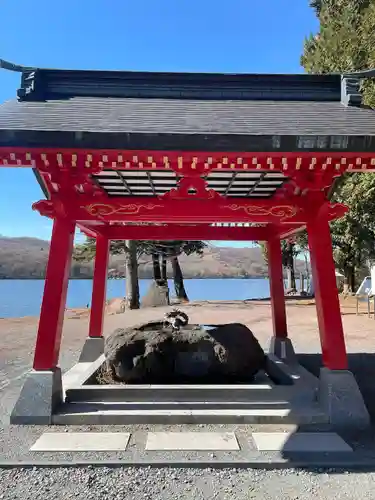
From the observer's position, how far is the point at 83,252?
71.8ft

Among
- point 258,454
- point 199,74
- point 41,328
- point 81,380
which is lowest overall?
point 258,454

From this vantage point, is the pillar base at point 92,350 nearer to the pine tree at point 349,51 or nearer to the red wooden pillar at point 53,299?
the red wooden pillar at point 53,299

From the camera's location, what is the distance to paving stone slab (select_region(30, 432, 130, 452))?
4188 mm

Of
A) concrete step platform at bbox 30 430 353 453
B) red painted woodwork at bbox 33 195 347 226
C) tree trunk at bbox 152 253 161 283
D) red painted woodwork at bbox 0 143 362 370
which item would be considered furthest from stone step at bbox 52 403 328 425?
tree trunk at bbox 152 253 161 283

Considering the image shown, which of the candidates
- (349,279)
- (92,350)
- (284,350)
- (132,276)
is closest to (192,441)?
(284,350)

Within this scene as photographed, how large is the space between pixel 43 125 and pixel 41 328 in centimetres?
267

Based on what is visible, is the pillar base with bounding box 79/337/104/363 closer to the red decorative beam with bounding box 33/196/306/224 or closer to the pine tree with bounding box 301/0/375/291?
the red decorative beam with bounding box 33/196/306/224

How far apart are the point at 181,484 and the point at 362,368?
224 inches

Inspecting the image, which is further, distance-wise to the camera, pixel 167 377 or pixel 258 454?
pixel 167 377

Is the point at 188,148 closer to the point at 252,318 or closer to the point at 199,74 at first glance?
the point at 199,74

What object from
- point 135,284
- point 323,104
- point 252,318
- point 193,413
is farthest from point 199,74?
point 135,284

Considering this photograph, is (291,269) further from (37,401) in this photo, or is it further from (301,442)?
(37,401)

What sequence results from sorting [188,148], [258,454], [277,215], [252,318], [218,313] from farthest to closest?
[218,313], [252,318], [277,215], [188,148], [258,454]

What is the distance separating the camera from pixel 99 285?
8.40 m
